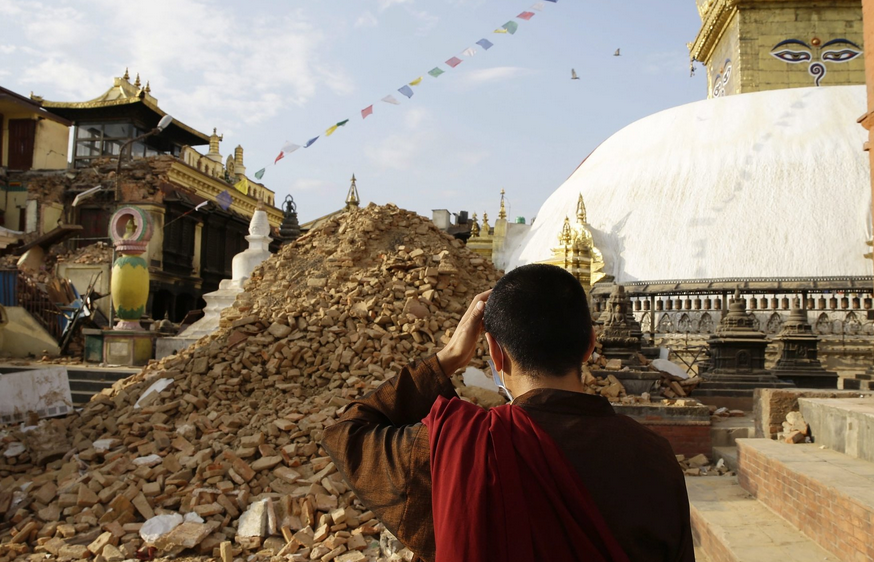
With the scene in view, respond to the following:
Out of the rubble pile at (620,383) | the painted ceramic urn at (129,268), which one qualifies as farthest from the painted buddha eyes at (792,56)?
the painted ceramic urn at (129,268)

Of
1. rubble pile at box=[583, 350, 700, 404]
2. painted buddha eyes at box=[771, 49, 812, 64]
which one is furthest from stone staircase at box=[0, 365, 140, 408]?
painted buddha eyes at box=[771, 49, 812, 64]

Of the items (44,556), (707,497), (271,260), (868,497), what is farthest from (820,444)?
(271,260)

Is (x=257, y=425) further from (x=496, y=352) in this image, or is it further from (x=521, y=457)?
(x=521, y=457)

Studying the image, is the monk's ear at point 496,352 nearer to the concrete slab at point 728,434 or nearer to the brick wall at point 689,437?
the brick wall at point 689,437

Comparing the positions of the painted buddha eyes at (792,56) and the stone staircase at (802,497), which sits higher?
the painted buddha eyes at (792,56)

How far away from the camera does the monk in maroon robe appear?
4.35ft

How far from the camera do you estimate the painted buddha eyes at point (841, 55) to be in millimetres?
19984

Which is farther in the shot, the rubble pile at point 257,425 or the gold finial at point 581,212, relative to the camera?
the gold finial at point 581,212

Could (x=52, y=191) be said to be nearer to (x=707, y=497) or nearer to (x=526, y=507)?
(x=707, y=497)

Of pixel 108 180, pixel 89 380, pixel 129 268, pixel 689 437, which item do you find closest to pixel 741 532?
pixel 689 437

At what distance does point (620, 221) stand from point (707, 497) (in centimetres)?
1214

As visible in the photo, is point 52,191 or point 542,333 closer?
point 542,333

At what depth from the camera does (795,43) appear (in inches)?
801

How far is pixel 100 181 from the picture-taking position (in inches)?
871
